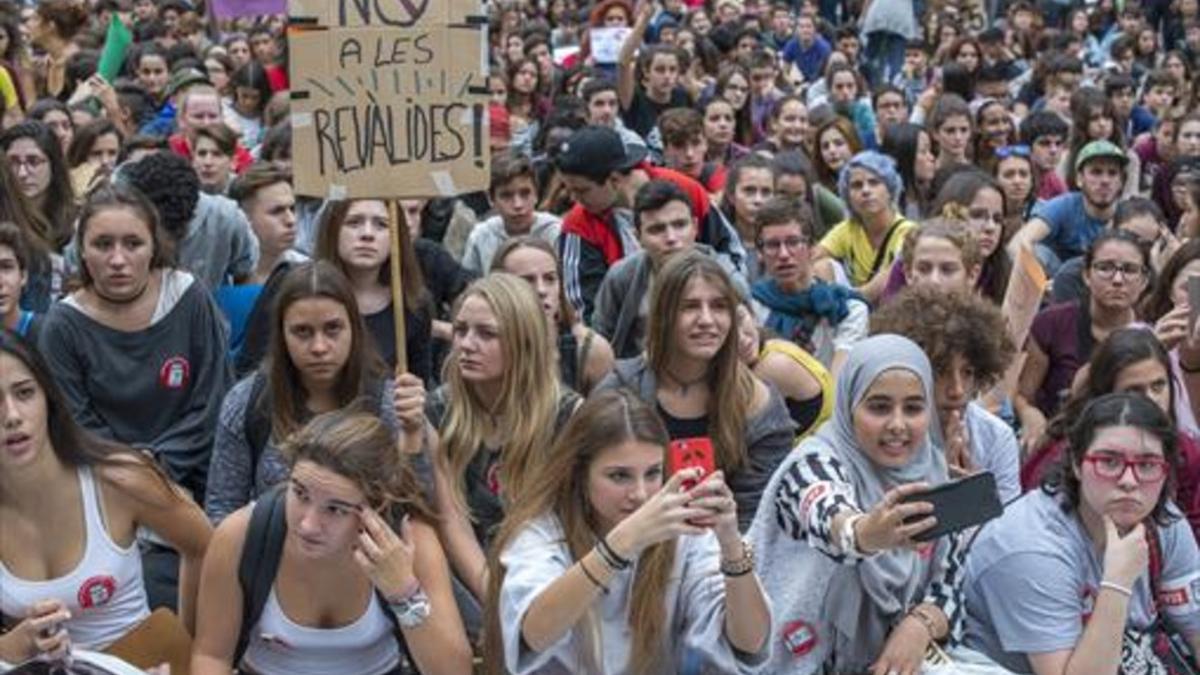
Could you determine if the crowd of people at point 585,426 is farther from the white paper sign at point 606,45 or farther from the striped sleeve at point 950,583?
the white paper sign at point 606,45

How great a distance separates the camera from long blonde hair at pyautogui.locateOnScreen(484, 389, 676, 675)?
14.7 ft

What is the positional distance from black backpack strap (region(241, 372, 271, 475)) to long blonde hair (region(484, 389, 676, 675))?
1.06m

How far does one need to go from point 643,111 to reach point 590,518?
893cm

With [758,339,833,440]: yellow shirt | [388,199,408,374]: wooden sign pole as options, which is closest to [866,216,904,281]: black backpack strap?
[758,339,833,440]: yellow shirt

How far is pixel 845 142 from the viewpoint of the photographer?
10688 millimetres

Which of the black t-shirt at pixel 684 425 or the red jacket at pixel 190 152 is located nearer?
the black t-shirt at pixel 684 425

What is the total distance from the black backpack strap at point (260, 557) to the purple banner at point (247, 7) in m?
10.3

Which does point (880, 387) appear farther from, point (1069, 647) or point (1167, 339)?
point (1167, 339)

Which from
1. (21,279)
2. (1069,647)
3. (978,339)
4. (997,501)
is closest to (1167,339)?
(978,339)

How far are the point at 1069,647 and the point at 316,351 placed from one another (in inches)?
85.3

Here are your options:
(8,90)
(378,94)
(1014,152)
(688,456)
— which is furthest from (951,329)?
(8,90)

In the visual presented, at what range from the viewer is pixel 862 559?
4477 millimetres

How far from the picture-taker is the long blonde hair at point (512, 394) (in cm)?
549

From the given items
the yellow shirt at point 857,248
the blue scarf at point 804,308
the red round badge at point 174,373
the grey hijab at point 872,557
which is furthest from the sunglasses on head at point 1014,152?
the grey hijab at point 872,557
